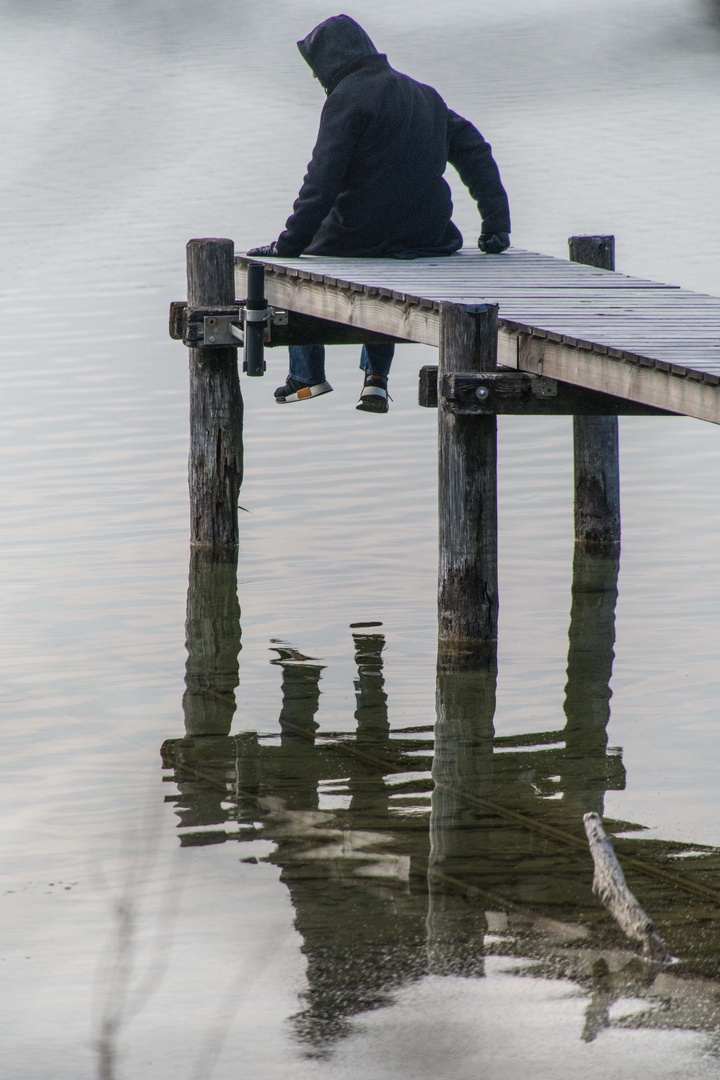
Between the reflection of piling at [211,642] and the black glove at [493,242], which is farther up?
the black glove at [493,242]

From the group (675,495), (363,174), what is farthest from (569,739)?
(675,495)

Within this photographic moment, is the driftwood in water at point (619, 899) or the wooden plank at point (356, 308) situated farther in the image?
the wooden plank at point (356, 308)

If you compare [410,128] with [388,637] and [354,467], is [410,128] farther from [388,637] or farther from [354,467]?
[354,467]

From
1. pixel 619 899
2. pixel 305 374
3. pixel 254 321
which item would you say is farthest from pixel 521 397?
pixel 619 899

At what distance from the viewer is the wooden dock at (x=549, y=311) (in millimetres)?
5906

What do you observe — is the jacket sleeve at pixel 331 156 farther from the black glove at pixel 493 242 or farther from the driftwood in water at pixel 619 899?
the driftwood in water at pixel 619 899

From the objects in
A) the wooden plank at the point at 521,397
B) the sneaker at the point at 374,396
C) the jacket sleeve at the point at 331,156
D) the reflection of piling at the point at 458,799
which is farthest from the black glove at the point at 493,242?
the reflection of piling at the point at 458,799

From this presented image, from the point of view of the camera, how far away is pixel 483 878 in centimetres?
480

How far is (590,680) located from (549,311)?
1603mm

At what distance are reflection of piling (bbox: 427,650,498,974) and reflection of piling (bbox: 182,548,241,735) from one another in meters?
0.91

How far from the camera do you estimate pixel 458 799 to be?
564 cm

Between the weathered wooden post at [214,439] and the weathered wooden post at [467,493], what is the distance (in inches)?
95.5

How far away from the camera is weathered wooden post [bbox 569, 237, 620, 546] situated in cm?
930

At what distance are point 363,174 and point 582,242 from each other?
1619 mm
